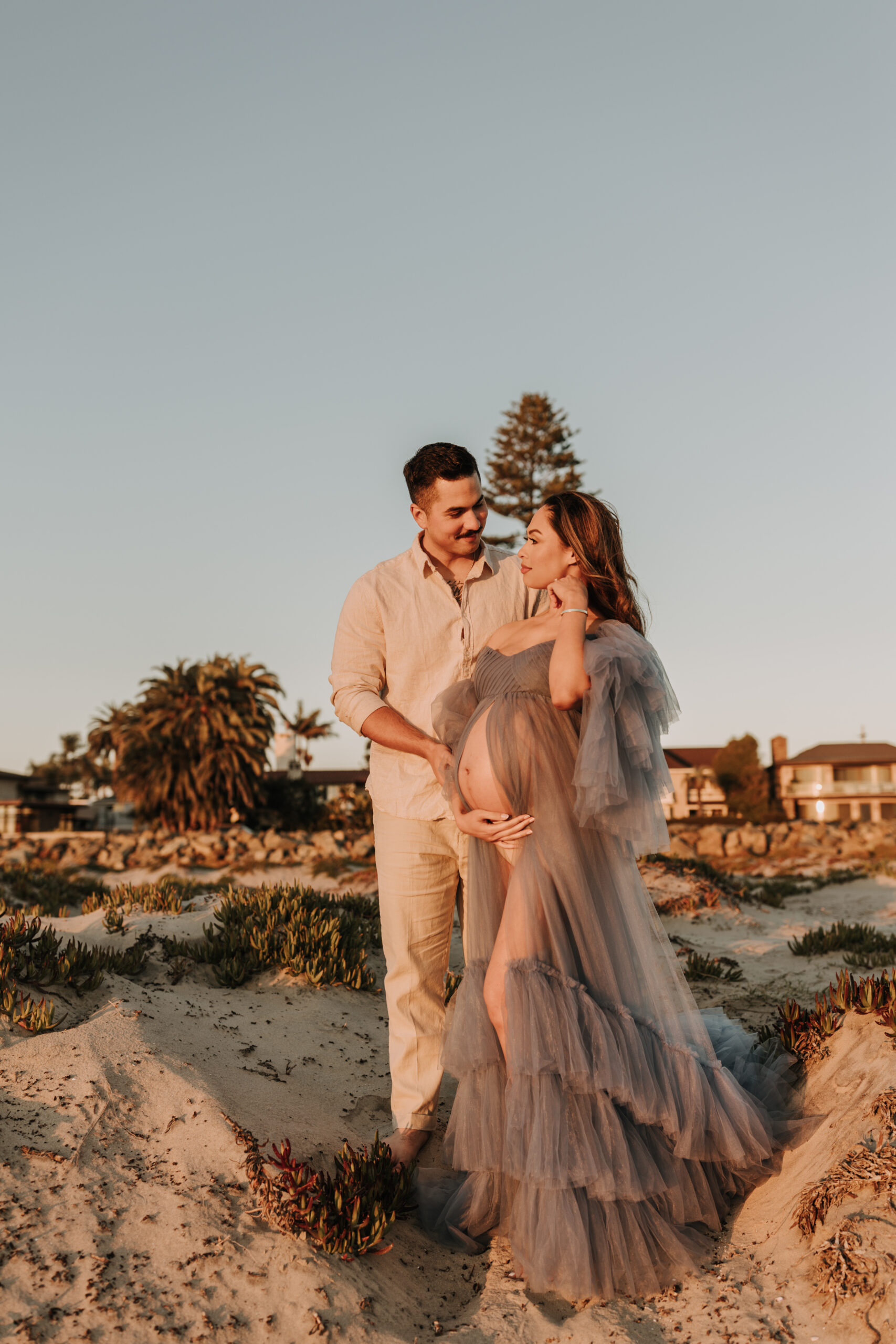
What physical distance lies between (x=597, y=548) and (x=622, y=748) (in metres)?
0.83

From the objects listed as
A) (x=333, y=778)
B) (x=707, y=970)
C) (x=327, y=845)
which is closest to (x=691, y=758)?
(x=333, y=778)

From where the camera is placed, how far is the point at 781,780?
4716 centimetres

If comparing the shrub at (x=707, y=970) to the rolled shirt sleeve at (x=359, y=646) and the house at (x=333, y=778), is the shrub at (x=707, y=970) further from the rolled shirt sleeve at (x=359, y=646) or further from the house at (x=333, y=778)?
the house at (x=333, y=778)

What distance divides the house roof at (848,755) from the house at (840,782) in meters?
0.03

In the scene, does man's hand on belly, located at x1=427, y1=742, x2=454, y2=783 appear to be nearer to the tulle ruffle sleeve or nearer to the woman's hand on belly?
the woman's hand on belly

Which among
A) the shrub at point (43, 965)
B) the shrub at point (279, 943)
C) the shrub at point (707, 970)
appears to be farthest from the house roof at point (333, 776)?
the shrub at point (43, 965)

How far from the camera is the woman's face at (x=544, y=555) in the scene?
374 cm

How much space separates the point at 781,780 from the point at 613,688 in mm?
47069

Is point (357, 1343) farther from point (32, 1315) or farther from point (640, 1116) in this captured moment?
point (640, 1116)

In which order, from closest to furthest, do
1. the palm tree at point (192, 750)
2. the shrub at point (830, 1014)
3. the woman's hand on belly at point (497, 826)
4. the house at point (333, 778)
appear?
the woman's hand on belly at point (497, 826) → the shrub at point (830, 1014) → the palm tree at point (192, 750) → the house at point (333, 778)

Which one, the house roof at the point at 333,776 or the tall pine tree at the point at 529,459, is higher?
the tall pine tree at the point at 529,459

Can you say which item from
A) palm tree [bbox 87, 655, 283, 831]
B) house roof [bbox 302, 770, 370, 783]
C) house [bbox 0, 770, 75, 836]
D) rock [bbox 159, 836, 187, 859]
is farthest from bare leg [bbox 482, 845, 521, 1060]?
house roof [bbox 302, 770, 370, 783]

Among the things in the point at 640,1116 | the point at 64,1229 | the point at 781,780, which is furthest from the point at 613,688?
the point at 781,780

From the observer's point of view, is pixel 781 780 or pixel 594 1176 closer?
pixel 594 1176
